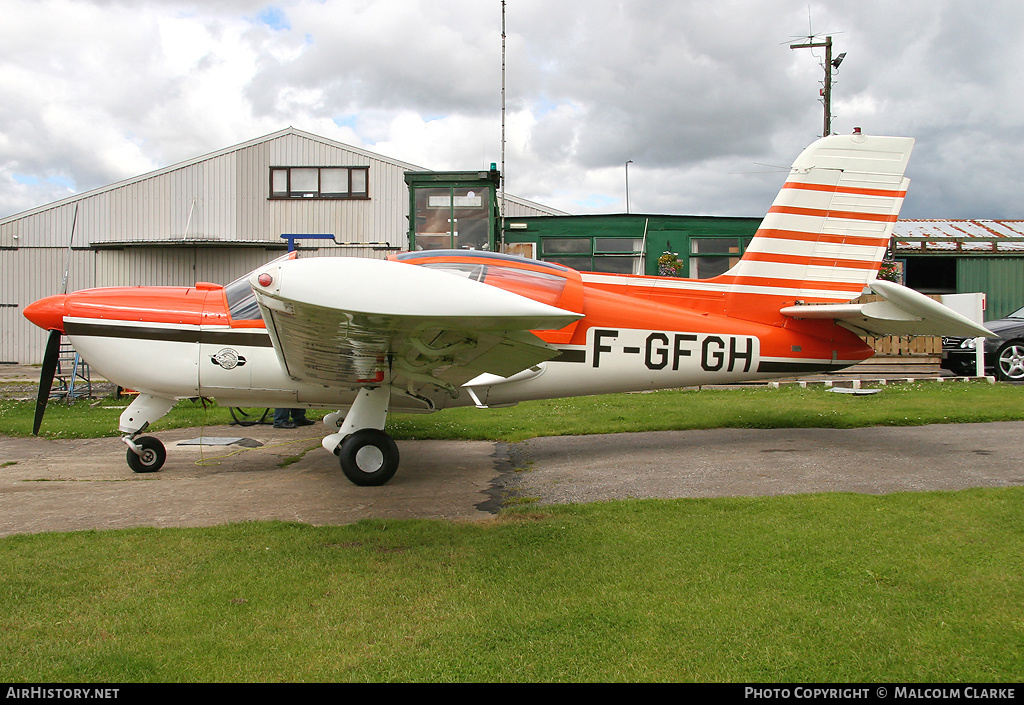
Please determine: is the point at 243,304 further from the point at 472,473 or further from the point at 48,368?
the point at 472,473

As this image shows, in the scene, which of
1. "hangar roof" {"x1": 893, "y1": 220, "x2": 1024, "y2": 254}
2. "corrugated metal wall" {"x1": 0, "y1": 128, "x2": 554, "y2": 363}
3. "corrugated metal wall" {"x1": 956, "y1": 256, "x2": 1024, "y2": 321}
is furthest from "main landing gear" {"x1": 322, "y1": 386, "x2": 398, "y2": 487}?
"corrugated metal wall" {"x1": 956, "y1": 256, "x2": 1024, "y2": 321}

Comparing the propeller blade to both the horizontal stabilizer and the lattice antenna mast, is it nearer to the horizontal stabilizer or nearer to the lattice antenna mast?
the horizontal stabilizer

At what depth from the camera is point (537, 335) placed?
605cm

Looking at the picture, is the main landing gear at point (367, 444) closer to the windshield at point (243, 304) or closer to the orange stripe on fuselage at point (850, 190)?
the windshield at point (243, 304)

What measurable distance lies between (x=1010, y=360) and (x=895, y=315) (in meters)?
8.61

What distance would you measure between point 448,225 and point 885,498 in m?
9.78

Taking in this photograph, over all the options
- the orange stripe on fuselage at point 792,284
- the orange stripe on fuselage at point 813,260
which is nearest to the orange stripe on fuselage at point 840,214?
the orange stripe on fuselage at point 813,260

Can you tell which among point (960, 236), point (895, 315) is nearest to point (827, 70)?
point (960, 236)

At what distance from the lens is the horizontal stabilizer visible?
599cm

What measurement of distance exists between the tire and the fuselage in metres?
7.64

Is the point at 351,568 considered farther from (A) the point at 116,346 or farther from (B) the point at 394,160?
(B) the point at 394,160

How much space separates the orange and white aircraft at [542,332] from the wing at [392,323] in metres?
0.03
